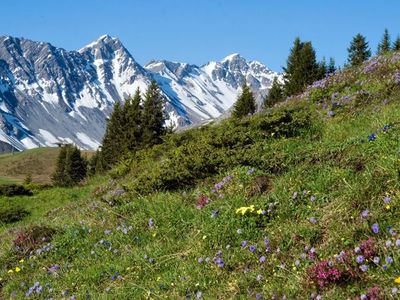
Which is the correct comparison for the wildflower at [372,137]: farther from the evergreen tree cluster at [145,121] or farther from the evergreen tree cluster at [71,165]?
the evergreen tree cluster at [71,165]

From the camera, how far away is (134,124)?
5175 centimetres

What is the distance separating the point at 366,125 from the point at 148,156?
10222 millimetres

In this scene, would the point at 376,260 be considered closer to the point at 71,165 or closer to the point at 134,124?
the point at 134,124

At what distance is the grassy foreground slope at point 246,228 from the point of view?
586 cm

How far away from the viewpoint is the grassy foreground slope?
19.2 ft

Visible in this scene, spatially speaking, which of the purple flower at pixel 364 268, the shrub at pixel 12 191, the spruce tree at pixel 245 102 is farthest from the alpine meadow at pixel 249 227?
the spruce tree at pixel 245 102

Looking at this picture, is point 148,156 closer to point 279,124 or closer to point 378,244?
point 279,124

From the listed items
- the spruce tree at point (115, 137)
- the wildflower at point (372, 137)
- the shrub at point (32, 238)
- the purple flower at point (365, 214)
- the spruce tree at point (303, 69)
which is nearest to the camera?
the purple flower at point (365, 214)

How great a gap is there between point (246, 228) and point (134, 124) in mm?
45143

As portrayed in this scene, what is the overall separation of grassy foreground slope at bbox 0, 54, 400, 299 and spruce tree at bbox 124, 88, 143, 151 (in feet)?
128

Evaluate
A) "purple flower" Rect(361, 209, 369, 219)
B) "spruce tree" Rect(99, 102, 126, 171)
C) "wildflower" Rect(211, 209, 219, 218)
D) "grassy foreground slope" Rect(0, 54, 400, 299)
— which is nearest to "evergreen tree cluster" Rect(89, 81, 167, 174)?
"spruce tree" Rect(99, 102, 126, 171)

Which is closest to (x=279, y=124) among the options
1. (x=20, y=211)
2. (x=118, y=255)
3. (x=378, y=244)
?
(x=118, y=255)

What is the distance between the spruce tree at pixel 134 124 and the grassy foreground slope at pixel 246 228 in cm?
3900

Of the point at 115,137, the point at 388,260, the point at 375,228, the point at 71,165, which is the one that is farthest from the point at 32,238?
the point at 71,165
